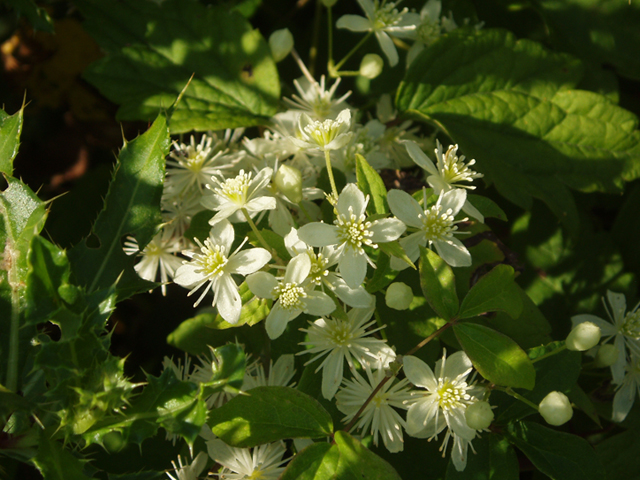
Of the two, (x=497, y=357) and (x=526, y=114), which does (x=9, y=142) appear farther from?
(x=526, y=114)

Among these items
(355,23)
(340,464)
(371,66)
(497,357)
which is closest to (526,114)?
(371,66)

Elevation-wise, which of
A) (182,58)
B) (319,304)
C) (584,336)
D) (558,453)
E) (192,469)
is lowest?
(192,469)

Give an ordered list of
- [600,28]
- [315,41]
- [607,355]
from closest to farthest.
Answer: [607,355], [600,28], [315,41]

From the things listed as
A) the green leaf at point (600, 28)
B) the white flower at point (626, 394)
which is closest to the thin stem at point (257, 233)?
the white flower at point (626, 394)

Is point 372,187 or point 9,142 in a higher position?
point 9,142

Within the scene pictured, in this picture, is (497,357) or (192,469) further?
(192,469)

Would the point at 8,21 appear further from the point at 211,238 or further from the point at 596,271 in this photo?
the point at 596,271
